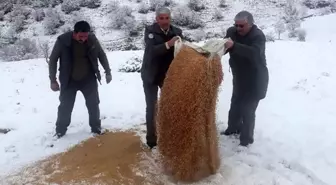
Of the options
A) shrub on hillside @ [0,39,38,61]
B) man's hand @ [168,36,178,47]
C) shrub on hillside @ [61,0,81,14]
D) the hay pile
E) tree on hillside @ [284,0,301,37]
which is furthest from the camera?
shrub on hillside @ [61,0,81,14]

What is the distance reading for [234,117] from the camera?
5270mm

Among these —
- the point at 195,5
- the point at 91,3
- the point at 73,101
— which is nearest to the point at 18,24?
the point at 91,3

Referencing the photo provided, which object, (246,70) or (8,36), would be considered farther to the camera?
(8,36)

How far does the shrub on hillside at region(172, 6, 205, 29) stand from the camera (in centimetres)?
1625

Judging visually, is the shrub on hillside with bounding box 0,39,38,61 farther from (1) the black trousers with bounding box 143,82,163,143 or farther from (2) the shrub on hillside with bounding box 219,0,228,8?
(1) the black trousers with bounding box 143,82,163,143

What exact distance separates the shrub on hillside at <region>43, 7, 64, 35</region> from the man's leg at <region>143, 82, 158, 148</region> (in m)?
12.2

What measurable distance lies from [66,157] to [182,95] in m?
1.72

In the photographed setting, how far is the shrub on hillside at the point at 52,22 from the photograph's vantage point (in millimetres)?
16164

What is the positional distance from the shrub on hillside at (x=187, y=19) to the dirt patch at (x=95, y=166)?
Result: 1147 centimetres

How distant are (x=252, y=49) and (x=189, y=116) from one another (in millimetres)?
1029

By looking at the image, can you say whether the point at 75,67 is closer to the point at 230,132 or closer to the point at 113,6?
the point at 230,132

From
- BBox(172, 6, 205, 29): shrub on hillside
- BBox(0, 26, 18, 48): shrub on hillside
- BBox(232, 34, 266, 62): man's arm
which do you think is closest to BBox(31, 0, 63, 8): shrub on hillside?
BBox(0, 26, 18, 48): shrub on hillside

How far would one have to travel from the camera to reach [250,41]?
4.54m

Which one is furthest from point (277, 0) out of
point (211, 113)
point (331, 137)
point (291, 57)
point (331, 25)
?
point (211, 113)
